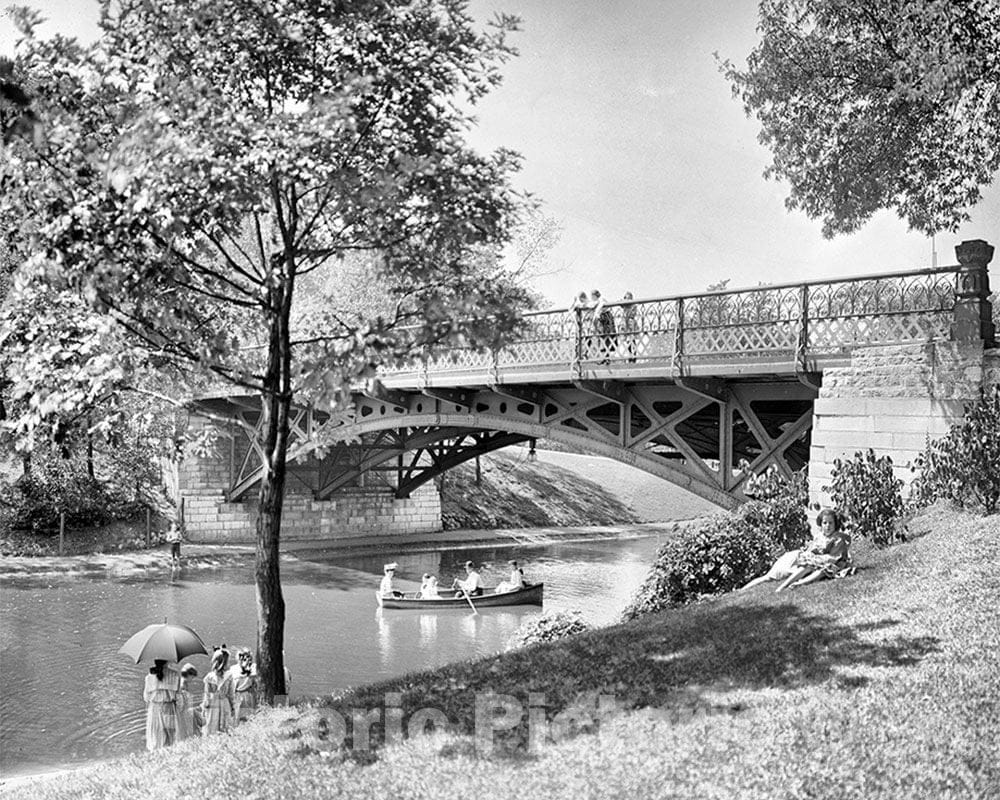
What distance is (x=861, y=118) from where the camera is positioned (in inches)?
522

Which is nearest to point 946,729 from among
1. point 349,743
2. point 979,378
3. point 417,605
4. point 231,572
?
point 349,743

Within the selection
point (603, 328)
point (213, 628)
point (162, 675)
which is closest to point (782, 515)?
point (603, 328)

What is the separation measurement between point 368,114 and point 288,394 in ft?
7.51

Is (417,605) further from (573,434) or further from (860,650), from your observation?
(860,650)

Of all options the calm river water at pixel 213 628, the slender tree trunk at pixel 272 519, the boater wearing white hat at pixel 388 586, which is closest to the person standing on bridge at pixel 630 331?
the calm river water at pixel 213 628

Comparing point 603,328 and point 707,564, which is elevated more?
point 603,328

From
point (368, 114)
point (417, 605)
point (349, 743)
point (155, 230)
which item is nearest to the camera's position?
point (349, 743)

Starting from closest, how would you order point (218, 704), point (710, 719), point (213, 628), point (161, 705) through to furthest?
1. point (710, 719)
2. point (218, 704)
3. point (161, 705)
4. point (213, 628)

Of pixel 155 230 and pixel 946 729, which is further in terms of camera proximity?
pixel 155 230

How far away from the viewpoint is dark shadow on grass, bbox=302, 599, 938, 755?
6.06 meters

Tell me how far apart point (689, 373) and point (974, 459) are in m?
4.18

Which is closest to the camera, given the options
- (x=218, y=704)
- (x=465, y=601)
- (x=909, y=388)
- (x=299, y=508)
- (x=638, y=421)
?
(x=218, y=704)

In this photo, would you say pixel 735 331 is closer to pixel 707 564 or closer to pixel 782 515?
pixel 782 515

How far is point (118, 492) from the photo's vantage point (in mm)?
26938
